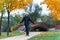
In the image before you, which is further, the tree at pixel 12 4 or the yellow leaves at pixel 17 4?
the yellow leaves at pixel 17 4

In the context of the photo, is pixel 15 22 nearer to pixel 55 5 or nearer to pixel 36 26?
pixel 36 26

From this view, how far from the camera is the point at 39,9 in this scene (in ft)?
114

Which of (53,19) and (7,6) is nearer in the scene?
(7,6)

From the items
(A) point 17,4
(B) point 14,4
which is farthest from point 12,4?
(A) point 17,4

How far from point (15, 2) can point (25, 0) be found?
1.23 m

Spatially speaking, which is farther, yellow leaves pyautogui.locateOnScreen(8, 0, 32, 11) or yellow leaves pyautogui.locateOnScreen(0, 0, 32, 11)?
yellow leaves pyautogui.locateOnScreen(8, 0, 32, 11)

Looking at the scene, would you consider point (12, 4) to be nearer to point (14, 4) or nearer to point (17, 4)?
point (14, 4)

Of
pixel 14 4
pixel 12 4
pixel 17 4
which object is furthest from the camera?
pixel 17 4

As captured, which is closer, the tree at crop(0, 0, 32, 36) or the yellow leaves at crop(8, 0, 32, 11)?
the tree at crop(0, 0, 32, 36)

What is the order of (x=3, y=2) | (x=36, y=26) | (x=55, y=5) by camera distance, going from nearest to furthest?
(x=3, y=2)
(x=55, y=5)
(x=36, y=26)

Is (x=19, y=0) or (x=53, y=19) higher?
(x=19, y=0)

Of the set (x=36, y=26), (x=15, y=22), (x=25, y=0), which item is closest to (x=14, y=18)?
(x=15, y=22)

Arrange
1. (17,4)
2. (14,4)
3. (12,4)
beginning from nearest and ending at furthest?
(12,4), (14,4), (17,4)

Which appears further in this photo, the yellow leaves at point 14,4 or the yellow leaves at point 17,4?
the yellow leaves at point 17,4
